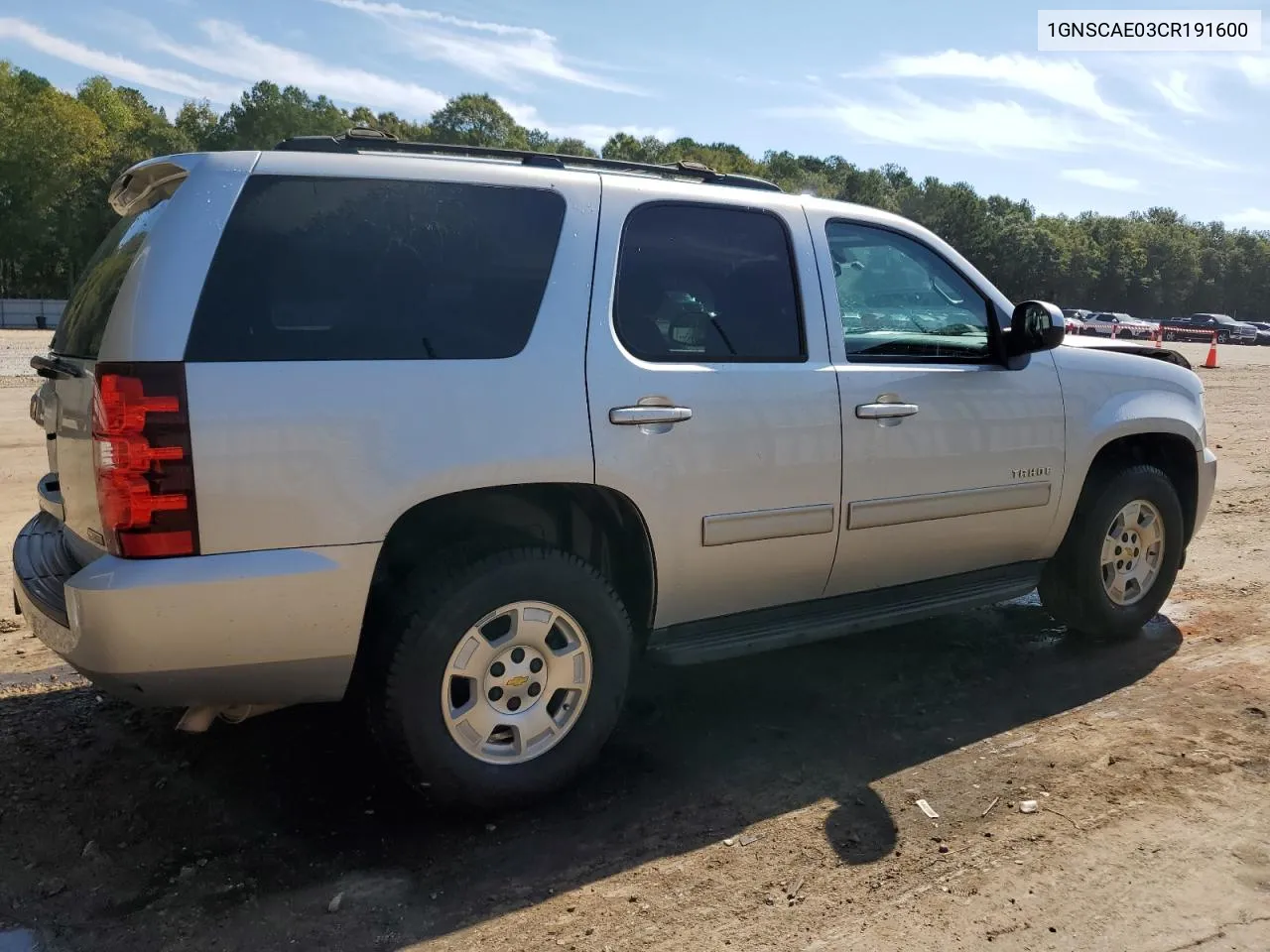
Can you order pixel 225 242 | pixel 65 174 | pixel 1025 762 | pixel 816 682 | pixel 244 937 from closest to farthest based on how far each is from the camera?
pixel 244 937 → pixel 225 242 → pixel 1025 762 → pixel 816 682 → pixel 65 174

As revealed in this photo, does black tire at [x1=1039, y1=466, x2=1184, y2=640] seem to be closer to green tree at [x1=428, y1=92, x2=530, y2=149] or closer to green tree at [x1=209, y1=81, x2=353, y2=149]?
green tree at [x1=209, y1=81, x2=353, y2=149]

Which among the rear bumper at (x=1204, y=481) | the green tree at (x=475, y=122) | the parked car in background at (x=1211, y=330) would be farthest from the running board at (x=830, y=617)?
the green tree at (x=475, y=122)

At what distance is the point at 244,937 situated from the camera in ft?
8.35

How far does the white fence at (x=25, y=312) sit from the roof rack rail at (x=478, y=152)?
47027 millimetres

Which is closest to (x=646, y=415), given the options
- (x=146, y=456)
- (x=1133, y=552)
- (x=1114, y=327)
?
(x=146, y=456)

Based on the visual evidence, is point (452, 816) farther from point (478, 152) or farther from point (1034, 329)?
point (1034, 329)

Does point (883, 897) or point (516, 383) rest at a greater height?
point (516, 383)

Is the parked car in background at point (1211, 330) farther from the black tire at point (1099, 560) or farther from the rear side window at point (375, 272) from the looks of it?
the rear side window at point (375, 272)

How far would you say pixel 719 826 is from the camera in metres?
3.16

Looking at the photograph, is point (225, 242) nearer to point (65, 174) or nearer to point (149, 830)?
point (149, 830)

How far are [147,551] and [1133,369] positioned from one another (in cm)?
425

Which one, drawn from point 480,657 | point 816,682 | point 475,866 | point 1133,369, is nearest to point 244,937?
point 475,866

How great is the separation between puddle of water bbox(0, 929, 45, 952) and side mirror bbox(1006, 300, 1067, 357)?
3.96 m

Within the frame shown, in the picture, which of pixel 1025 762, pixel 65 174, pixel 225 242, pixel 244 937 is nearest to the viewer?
pixel 244 937
